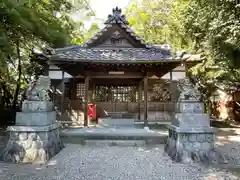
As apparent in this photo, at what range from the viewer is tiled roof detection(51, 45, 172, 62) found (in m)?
8.98

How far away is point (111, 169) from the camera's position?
516 centimetres

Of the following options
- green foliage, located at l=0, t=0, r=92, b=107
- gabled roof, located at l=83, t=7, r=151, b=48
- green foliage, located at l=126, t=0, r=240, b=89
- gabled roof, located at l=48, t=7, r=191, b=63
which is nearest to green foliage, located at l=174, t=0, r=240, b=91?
green foliage, located at l=126, t=0, r=240, b=89

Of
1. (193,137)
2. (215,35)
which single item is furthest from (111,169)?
(215,35)

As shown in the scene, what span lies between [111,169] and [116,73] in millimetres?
5505

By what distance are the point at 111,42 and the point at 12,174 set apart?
25.4 ft

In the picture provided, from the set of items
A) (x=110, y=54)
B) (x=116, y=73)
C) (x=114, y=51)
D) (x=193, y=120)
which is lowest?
(x=193, y=120)

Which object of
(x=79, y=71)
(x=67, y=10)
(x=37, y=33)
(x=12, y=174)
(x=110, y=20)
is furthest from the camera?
(x=67, y=10)

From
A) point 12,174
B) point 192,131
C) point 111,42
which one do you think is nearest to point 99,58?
point 111,42

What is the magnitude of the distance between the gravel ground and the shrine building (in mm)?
3476

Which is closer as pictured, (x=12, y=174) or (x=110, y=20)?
(x=12, y=174)

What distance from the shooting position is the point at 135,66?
373 inches

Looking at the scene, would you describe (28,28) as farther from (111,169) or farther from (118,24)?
(111,169)

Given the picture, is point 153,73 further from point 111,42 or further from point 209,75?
point 209,75

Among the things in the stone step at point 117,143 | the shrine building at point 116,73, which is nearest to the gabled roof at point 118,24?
the shrine building at point 116,73
